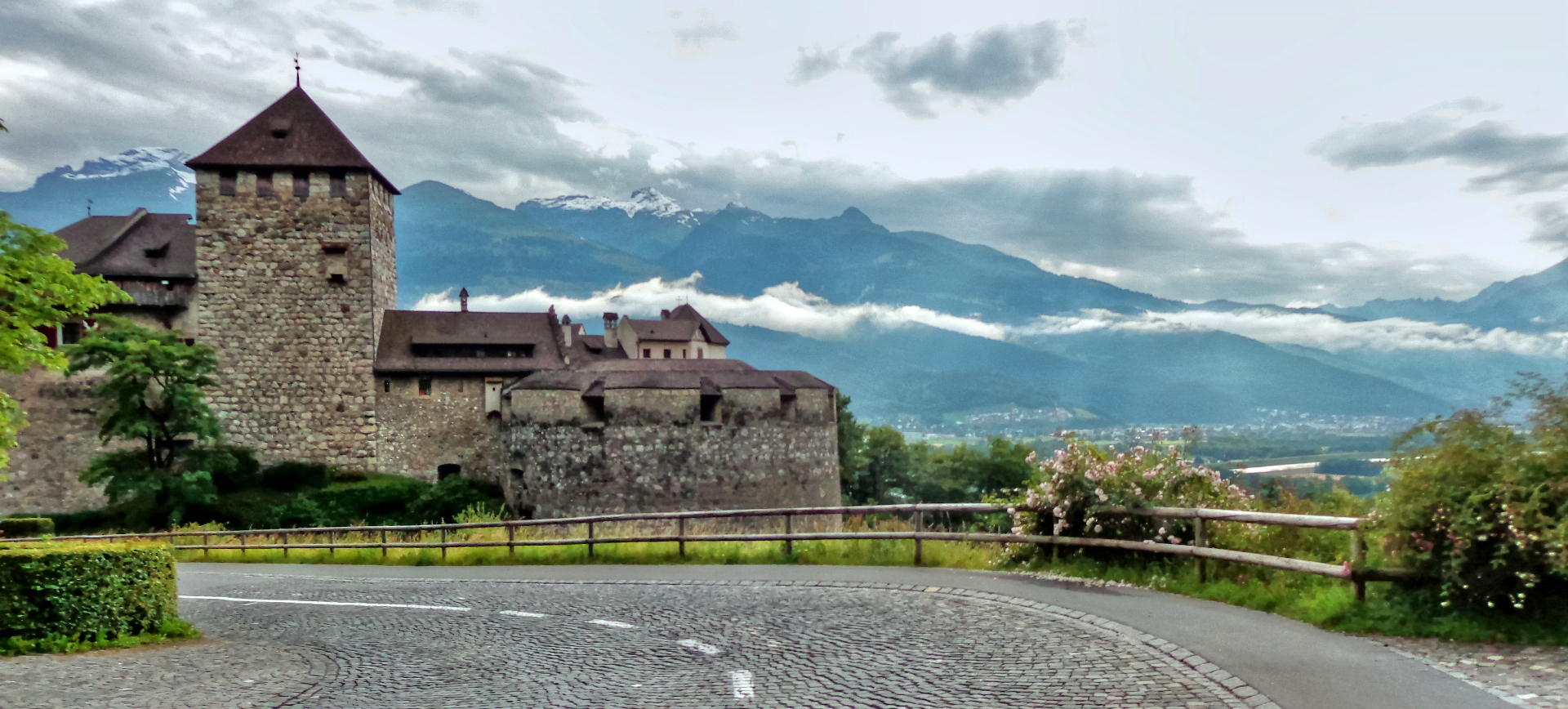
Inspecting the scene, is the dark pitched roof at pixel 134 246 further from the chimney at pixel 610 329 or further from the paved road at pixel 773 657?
the paved road at pixel 773 657

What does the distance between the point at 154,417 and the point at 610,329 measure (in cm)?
3708

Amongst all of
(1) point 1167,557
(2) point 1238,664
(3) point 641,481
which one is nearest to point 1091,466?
(1) point 1167,557

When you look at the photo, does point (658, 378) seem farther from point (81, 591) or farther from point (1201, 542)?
point (1201, 542)

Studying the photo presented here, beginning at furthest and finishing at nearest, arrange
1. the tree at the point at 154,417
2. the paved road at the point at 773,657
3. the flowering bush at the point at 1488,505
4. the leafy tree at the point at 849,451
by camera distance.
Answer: the leafy tree at the point at 849,451 < the tree at the point at 154,417 < the flowering bush at the point at 1488,505 < the paved road at the point at 773,657

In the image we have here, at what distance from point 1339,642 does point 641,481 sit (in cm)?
2925

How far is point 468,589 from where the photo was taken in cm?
1176

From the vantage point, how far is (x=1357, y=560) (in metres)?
7.32

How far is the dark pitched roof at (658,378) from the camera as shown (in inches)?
1361

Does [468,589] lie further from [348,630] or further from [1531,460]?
[1531,460]

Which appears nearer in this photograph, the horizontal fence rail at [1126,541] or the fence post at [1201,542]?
the horizontal fence rail at [1126,541]

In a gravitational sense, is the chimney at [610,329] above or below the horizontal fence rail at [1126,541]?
above

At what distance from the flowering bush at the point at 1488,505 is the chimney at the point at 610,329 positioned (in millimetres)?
62617

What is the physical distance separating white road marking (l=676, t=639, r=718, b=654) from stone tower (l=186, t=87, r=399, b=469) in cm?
3566

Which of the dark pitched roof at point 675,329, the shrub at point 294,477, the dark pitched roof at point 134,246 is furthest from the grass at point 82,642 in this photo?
the dark pitched roof at point 675,329
